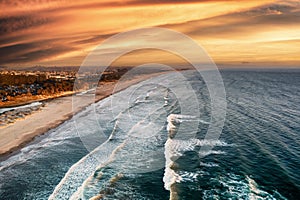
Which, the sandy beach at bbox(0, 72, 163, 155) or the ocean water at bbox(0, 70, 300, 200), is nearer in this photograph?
the ocean water at bbox(0, 70, 300, 200)

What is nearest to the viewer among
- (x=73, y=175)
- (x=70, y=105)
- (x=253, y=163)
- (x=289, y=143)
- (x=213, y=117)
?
(x=73, y=175)

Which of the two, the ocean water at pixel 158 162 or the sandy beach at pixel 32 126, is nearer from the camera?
the ocean water at pixel 158 162

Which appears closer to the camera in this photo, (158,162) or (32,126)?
(158,162)

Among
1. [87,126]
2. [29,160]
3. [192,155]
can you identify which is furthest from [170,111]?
[29,160]

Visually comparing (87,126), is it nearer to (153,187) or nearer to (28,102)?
(153,187)

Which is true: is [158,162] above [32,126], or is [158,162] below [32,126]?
below

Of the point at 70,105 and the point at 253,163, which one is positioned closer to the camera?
the point at 253,163

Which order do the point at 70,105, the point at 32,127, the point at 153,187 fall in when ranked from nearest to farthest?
1. the point at 153,187
2. the point at 32,127
3. the point at 70,105
